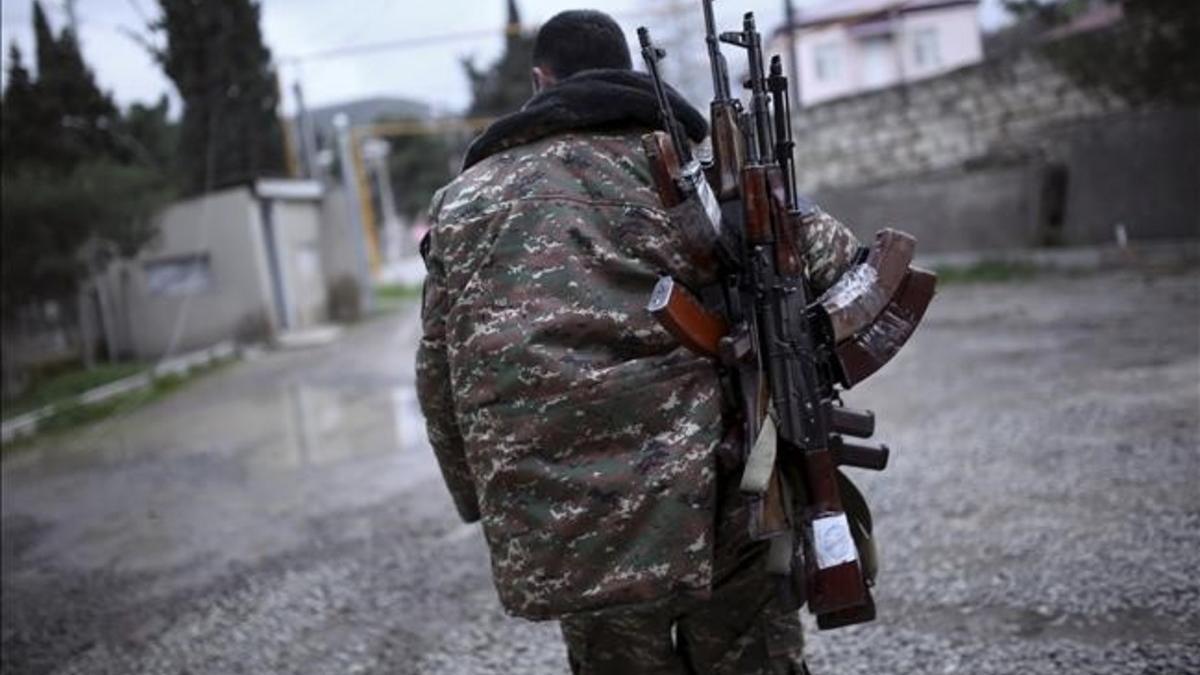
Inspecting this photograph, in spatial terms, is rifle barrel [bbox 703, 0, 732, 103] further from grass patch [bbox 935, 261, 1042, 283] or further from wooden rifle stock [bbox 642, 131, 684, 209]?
grass patch [bbox 935, 261, 1042, 283]

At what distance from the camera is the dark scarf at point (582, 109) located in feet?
6.40

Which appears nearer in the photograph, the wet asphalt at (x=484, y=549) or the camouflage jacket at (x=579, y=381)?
the camouflage jacket at (x=579, y=381)

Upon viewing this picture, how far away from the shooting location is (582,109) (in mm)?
1943

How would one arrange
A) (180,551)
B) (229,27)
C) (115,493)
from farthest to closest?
(229,27), (115,493), (180,551)

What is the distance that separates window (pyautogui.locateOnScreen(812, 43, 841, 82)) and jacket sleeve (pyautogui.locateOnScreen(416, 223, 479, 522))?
3409cm

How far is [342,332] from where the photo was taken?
57.8ft

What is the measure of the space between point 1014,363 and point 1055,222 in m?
6.35

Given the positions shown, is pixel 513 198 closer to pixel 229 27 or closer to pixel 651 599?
pixel 651 599

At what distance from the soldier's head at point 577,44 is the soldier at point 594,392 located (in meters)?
0.01

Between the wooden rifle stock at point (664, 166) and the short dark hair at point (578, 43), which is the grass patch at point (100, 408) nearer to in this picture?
the short dark hair at point (578, 43)

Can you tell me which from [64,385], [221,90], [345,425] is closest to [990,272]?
[345,425]

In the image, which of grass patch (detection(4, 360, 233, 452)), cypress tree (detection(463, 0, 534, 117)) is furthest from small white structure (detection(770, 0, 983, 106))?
grass patch (detection(4, 360, 233, 452))

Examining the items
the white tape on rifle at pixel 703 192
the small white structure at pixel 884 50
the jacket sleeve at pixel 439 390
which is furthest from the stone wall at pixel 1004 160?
the small white structure at pixel 884 50

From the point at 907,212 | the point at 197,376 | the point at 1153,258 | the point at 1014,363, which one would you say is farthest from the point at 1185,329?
the point at 197,376
